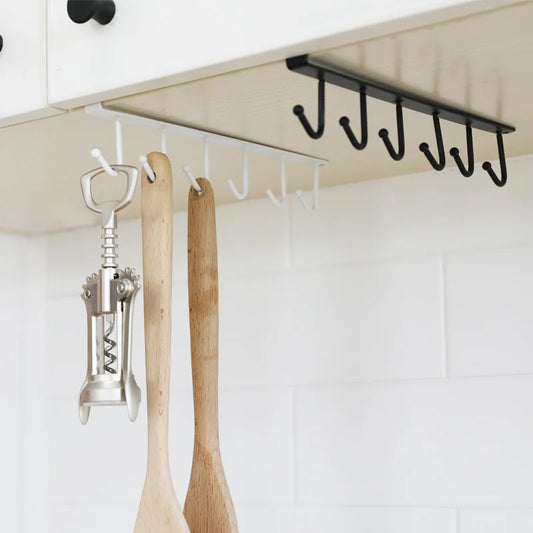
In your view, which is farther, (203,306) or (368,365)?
(368,365)

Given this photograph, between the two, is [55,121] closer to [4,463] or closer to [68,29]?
[68,29]

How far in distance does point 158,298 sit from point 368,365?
1.13 feet

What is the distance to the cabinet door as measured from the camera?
76 cm

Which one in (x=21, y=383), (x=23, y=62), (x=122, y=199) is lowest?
(x=21, y=383)

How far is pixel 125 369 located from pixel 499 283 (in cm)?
41

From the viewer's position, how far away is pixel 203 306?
0.86m

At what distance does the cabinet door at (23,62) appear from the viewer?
765mm

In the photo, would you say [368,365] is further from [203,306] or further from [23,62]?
[23,62]

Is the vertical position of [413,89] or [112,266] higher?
[413,89]

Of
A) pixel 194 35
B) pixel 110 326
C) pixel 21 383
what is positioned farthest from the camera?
pixel 21 383

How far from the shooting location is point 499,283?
3.17ft

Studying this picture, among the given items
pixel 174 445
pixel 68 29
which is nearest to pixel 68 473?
pixel 174 445

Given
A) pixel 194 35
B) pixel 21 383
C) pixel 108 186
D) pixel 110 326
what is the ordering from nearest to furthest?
pixel 194 35
pixel 110 326
pixel 108 186
pixel 21 383

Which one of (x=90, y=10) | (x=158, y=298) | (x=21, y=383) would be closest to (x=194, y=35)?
(x=90, y=10)
